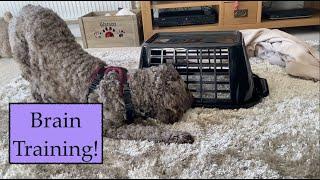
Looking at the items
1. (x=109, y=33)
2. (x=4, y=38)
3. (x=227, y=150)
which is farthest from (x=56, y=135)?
(x=109, y=33)

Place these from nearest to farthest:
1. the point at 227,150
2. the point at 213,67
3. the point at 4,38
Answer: the point at 227,150 → the point at 213,67 → the point at 4,38

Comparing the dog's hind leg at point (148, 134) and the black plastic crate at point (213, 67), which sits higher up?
the black plastic crate at point (213, 67)

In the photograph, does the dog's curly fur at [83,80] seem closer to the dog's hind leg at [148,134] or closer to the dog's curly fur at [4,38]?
the dog's hind leg at [148,134]

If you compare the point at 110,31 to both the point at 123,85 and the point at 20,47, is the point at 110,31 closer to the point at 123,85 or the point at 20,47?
the point at 20,47

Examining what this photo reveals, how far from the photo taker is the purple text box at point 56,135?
0.71 m

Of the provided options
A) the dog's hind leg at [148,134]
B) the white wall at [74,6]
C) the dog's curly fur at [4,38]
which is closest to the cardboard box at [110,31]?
the white wall at [74,6]

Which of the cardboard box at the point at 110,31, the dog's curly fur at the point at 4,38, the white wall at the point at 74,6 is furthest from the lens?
the white wall at the point at 74,6

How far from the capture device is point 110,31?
2.12 m

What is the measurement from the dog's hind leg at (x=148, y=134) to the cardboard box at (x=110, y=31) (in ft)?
4.21

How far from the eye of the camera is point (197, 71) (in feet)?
3.75

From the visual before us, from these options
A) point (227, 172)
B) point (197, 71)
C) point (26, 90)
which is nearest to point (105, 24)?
point (26, 90)

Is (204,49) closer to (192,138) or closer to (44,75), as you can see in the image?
(192,138)

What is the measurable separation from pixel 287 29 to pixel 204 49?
4.93 ft

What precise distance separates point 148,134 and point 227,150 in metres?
0.22
